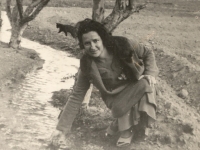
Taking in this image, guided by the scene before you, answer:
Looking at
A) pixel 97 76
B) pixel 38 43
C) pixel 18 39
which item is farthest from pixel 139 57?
pixel 38 43

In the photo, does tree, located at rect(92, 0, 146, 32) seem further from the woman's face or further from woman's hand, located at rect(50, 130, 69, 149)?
woman's hand, located at rect(50, 130, 69, 149)

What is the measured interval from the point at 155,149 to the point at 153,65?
0.90 m

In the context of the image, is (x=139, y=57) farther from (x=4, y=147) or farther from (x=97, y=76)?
(x=4, y=147)

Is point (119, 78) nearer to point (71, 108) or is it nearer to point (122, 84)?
point (122, 84)

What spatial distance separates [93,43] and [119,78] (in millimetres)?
467

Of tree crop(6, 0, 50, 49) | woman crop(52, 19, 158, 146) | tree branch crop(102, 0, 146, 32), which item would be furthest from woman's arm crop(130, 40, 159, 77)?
tree crop(6, 0, 50, 49)

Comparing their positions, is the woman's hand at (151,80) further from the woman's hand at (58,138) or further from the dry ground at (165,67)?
the woman's hand at (58,138)

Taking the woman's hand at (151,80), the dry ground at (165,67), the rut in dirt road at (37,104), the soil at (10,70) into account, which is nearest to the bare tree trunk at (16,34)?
the soil at (10,70)

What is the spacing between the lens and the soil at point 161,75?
3723 mm

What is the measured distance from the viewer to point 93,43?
10.1ft

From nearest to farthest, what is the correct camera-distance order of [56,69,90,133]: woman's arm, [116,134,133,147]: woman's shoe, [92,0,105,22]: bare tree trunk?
[56,69,90,133]: woman's arm, [116,134,133,147]: woman's shoe, [92,0,105,22]: bare tree trunk

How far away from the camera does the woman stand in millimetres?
3162

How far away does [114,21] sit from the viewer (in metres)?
4.61

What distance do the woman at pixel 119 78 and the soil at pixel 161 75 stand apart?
470mm
